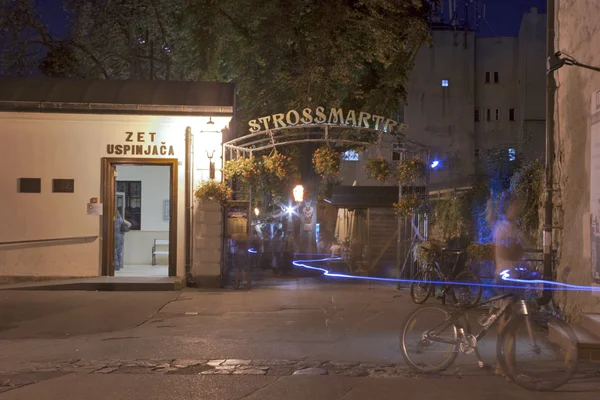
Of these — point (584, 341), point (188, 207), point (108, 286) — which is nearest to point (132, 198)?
point (188, 207)

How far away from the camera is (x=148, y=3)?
27.3 meters

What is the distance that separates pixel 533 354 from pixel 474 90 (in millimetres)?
34692

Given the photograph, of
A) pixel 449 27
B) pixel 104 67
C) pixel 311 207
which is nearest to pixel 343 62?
pixel 311 207

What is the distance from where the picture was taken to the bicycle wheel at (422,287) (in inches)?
505

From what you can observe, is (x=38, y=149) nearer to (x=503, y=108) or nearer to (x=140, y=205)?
(x=140, y=205)

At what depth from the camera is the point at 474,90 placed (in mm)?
40562

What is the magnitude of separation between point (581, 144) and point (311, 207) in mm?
14986

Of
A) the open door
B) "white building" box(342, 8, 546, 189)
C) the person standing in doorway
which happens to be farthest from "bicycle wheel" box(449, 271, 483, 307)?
"white building" box(342, 8, 546, 189)

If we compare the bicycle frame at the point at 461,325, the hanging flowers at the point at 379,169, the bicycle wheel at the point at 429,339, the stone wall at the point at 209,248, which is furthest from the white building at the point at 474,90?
the bicycle frame at the point at 461,325

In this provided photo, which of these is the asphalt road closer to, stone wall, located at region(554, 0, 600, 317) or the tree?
stone wall, located at region(554, 0, 600, 317)

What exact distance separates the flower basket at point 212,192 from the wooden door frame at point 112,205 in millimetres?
733

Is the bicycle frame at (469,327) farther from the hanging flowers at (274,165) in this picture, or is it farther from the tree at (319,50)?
the tree at (319,50)

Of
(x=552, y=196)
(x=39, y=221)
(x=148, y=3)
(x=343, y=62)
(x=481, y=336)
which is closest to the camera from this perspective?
(x=481, y=336)

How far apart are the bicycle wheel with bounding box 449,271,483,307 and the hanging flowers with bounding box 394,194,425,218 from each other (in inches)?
128
